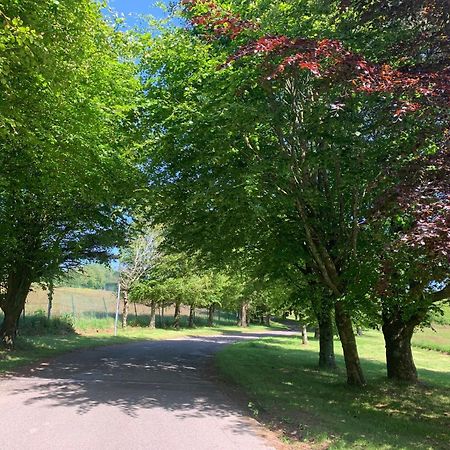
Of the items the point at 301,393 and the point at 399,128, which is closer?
the point at 399,128

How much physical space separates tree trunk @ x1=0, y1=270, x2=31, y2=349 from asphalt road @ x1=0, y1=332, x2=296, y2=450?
543 cm

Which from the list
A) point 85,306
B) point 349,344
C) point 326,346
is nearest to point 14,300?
point 326,346

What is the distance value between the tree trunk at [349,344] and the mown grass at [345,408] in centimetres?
34

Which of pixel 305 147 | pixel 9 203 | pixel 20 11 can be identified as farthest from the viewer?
pixel 9 203

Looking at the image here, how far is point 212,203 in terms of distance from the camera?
11.3 metres

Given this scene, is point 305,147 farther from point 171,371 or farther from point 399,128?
point 171,371

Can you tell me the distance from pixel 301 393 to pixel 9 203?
34.4 ft

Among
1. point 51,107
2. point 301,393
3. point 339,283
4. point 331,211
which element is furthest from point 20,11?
point 301,393

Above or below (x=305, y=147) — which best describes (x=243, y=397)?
below

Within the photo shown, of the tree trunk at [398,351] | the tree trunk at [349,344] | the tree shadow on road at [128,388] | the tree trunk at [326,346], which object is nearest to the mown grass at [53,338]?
the tree shadow on road at [128,388]

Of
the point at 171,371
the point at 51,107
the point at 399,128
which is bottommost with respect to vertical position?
the point at 171,371

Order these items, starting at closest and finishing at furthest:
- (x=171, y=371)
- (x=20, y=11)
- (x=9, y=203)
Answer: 1. (x=20, y=11)
2. (x=171, y=371)
3. (x=9, y=203)

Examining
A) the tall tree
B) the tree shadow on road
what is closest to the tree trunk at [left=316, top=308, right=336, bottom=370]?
the tree shadow on road

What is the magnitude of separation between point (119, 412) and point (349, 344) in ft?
21.1
